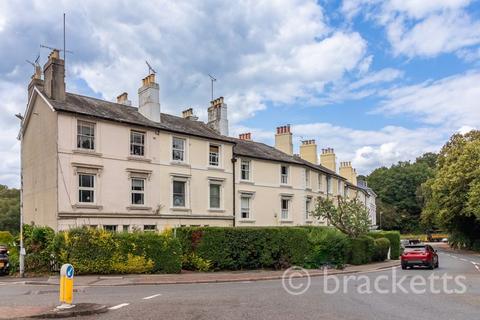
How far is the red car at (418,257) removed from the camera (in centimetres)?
2705

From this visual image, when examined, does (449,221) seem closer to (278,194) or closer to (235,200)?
(278,194)

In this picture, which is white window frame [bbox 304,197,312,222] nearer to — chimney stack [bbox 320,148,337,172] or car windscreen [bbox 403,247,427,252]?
chimney stack [bbox 320,148,337,172]

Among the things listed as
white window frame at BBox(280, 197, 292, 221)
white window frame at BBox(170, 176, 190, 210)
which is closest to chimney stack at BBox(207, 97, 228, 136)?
white window frame at BBox(170, 176, 190, 210)

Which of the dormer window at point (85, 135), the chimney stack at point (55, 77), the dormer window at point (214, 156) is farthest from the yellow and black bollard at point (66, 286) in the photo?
the dormer window at point (214, 156)

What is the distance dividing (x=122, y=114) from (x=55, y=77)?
447cm

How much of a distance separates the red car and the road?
9.35 metres

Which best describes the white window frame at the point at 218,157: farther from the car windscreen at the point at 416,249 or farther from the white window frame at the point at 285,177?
the car windscreen at the point at 416,249

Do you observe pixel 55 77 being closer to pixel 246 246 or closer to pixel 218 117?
pixel 218 117

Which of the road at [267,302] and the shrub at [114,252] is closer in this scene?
the road at [267,302]

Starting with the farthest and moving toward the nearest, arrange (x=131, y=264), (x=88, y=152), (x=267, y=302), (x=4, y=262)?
(x=88, y=152), (x=4, y=262), (x=131, y=264), (x=267, y=302)

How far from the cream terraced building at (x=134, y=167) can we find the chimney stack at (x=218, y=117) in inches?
3.3

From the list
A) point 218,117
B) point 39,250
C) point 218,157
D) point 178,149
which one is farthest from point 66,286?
point 218,117

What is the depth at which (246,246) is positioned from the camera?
25.8 metres

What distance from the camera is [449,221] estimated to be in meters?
55.2
